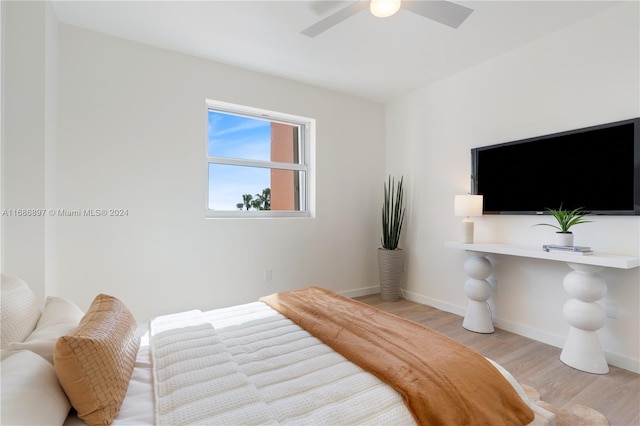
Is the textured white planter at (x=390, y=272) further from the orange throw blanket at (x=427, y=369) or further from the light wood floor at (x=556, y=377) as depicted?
the orange throw blanket at (x=427, y=369)

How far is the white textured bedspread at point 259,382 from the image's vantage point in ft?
3.30

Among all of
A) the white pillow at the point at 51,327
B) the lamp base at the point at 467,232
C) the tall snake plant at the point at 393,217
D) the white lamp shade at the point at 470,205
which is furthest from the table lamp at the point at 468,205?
the white pillow at the point at 51,327

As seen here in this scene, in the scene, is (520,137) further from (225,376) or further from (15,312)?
(15,312)

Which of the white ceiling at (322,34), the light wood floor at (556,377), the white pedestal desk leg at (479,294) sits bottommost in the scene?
the light wood floor at (556,377)

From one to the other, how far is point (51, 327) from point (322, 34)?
2568 millimetres

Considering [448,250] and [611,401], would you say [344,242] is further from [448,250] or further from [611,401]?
[611,401]

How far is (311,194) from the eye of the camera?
3.78 m

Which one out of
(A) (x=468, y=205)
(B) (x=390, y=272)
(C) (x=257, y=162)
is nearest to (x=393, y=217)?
(B) (x=390, y=272)

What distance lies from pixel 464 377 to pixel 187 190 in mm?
2660

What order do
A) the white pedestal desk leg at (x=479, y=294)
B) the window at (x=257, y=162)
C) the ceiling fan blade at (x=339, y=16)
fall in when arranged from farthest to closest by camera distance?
the window at (x=257, y=162) < the white pedestal desk leg at (x=479, y=294) < the ceiling fan blade at (x=339, y=16)

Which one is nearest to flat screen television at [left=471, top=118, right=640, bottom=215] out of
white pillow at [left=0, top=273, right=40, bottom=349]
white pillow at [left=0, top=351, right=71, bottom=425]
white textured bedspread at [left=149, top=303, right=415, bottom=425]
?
white textured bedspread at [left=149, top=303, right=415, bottom=425]

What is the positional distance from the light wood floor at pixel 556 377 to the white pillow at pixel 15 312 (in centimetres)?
258

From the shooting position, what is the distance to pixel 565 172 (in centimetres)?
254

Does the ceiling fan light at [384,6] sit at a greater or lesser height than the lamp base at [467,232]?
greater
